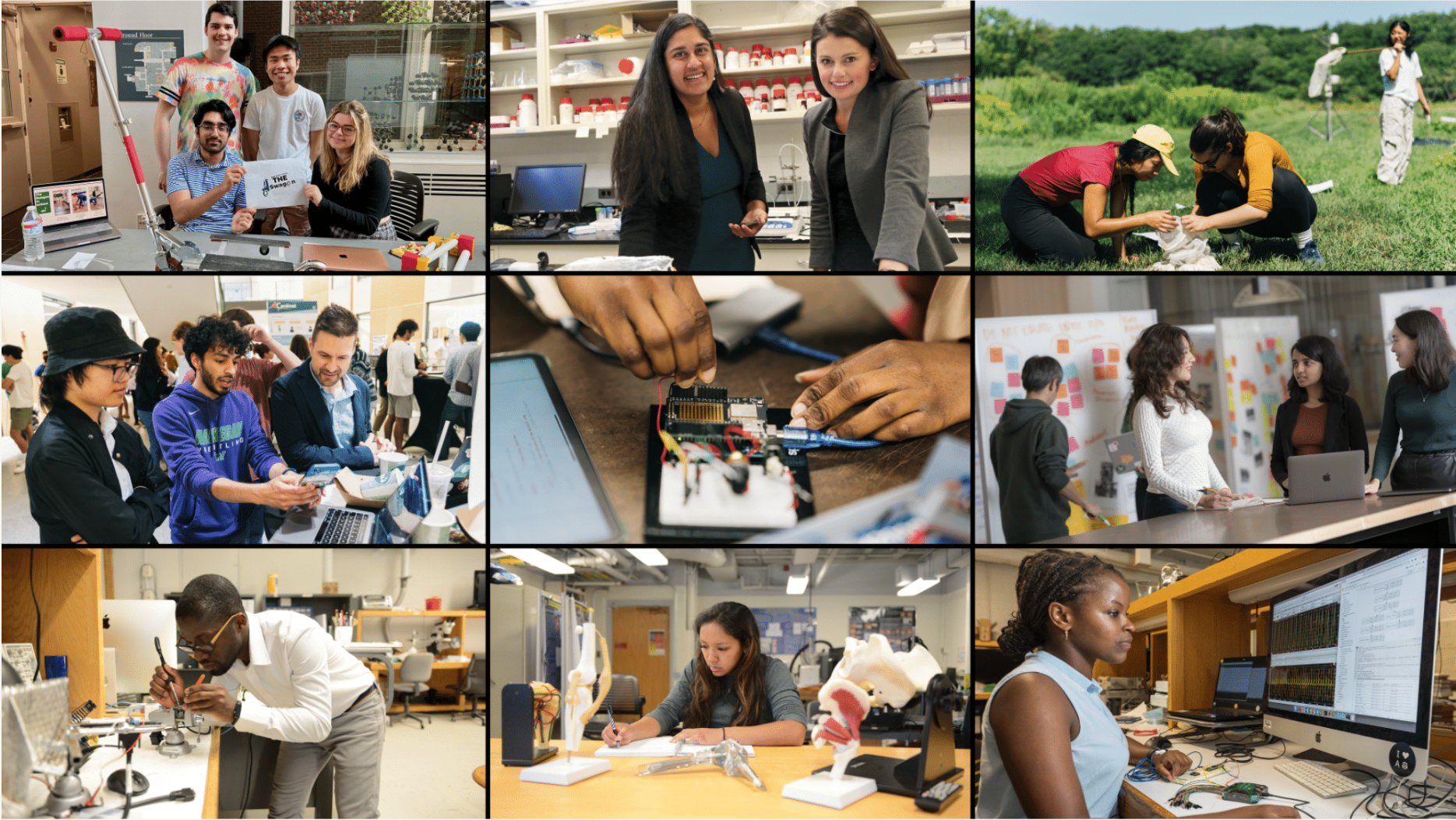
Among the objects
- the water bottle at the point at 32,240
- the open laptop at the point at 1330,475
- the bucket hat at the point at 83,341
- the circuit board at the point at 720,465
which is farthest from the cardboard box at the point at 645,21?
the open laptop at the point at 1330,475

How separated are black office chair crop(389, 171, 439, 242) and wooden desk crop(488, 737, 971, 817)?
1.45 m

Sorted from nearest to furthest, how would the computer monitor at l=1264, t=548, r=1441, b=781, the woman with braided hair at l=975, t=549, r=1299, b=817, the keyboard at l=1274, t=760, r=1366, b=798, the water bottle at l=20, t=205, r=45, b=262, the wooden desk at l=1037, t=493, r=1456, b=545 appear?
the woman with braided hair at l=975, t=549, r=1299, b=817 → the computer monitor at l=1264, t=548, r=1441, b=781 → the keyboard at l=1274, t=760, r=1366, b=798 → the wooden desk at l=1037, t=493, r=1456, b=545 → the water bottle at l=20, t=205, r=45, b=262

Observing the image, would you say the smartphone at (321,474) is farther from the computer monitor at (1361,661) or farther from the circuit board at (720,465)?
the computer monitor at (1361,661)

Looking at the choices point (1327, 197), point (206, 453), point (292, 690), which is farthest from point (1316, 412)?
point (206, 453)

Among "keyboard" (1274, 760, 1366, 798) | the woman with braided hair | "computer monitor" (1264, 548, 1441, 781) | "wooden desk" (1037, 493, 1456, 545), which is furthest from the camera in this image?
"wooden desk" (1037, 493, 1456, 545)

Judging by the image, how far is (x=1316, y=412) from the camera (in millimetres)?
2799

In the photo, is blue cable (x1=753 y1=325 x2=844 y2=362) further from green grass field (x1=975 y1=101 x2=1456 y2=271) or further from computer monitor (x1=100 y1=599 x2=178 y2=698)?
computer monitor (x1=100 y1=599 x2=178 y2=698)

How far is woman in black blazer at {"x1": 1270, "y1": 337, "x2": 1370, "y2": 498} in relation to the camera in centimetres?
279

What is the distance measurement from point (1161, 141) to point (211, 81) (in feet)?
8.59

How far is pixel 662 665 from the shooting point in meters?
2.74

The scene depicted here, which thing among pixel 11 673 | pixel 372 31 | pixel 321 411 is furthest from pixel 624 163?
pixel 11 673

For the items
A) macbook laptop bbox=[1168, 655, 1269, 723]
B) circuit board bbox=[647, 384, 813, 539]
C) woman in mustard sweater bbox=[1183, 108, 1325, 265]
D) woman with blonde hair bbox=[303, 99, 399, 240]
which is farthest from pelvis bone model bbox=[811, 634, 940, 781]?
woman with blonde hair bbox=[303, 99, 399, 240]

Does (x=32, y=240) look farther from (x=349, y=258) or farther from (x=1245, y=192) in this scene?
(x=1245, y=192)

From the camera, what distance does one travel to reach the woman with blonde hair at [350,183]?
2.78 m
